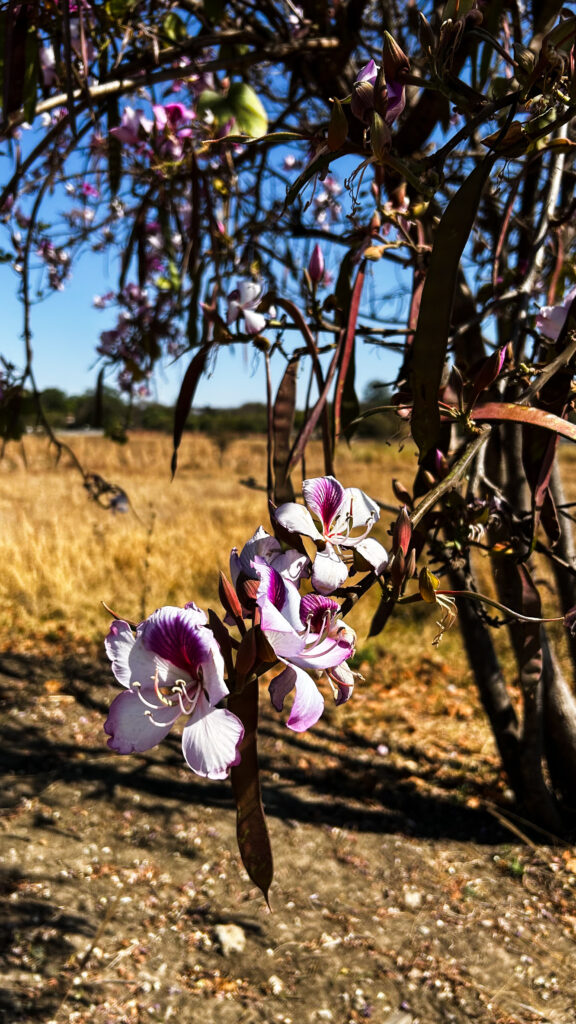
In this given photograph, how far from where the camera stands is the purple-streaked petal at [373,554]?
1.40ft

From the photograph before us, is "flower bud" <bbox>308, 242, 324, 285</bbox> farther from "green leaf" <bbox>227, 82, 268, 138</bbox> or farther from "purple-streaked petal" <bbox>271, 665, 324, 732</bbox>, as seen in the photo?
"purple-streaked petal" <bbox>271, 665, 324, 732</bbox>

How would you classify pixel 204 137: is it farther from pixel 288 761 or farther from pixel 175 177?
pixel 288 761

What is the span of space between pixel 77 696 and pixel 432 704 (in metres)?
1.15

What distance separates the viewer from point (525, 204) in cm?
162

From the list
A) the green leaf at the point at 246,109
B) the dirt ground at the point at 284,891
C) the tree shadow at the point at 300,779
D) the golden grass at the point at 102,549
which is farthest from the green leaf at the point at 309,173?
the tree shadow at the point at 300,779

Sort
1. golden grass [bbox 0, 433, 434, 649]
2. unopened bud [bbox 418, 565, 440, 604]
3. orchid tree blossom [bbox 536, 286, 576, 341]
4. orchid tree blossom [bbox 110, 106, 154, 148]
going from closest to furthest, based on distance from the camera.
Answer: unopened bud [bbox 418, 565, 440, 604]
orchid tree blossom [bbox 536, 286, 576, 341]
orchid tree blossom [bbox 110, 106, 154, 148]
golden grass [bbox 0, 433, 434, 649]

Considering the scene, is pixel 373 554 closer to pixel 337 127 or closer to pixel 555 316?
pixel 337 127

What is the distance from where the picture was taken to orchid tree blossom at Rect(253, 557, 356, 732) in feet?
1.20

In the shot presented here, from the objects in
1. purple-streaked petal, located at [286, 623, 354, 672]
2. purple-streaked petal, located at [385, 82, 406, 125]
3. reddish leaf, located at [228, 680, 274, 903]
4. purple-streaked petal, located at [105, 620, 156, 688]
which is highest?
purple-streaked petal, located at [385, 82, 406, 125]

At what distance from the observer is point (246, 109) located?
1.04 m

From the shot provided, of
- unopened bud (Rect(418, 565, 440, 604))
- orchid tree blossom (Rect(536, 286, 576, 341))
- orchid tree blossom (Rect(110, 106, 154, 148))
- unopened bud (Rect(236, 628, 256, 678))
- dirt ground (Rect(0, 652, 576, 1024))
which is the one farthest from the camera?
orchid tree blossom (Rect(110, 106, 154, 148))

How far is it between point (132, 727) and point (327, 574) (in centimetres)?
14

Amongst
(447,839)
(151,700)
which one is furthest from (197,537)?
(151,700)

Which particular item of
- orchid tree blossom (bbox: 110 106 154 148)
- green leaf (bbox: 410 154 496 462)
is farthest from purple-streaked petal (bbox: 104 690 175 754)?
orchid tree blossom (bbox: 110 106 154 148)
